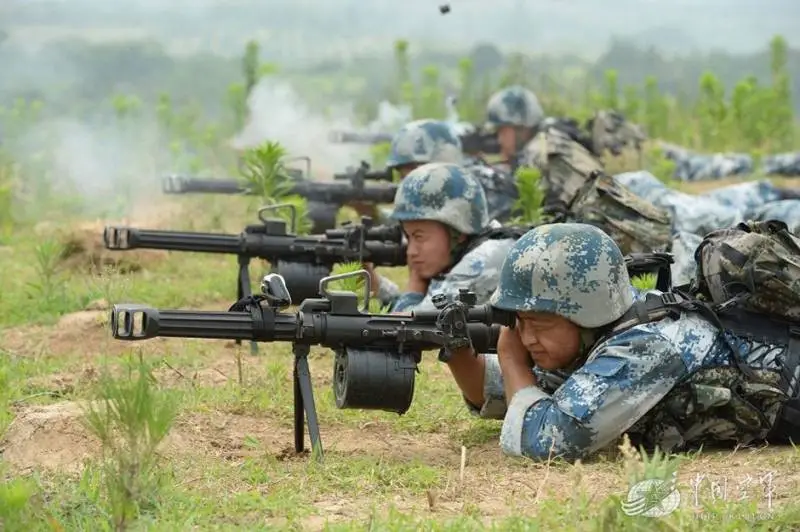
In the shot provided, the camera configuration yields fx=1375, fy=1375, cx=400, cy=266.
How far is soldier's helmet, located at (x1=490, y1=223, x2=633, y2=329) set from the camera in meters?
5.06

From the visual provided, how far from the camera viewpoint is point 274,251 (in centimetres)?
793

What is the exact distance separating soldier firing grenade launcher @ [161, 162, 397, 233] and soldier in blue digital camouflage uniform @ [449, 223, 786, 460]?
5465 mm

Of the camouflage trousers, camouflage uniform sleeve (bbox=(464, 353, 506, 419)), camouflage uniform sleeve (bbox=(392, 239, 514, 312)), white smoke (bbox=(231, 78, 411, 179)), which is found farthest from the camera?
white smoke (bbox=(231, 78, 411, 179))

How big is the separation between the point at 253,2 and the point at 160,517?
16.1 m

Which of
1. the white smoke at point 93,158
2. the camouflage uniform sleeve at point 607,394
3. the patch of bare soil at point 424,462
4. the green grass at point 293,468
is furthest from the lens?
the white smoke at point 93,158

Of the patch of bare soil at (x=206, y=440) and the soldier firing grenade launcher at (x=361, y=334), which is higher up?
the soldier firing grenade launcher at (x=361, y=334)

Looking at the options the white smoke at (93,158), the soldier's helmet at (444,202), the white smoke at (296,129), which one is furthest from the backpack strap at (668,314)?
the white smoke at (296,129)

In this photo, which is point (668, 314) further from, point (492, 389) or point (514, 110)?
point (514, 110)

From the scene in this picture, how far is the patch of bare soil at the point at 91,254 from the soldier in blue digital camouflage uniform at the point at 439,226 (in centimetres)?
351

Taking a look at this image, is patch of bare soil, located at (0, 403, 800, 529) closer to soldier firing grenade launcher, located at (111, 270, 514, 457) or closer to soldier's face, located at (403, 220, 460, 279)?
soldier firing grenade launcher, located at (111, 270, 514, 457)

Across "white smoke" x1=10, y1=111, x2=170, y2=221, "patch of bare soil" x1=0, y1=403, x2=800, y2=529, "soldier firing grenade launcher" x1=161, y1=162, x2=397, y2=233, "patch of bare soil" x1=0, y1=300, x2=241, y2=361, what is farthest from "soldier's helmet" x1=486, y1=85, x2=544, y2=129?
"patch of bare soil" x1=0, y1=403, x2=800, y2=529

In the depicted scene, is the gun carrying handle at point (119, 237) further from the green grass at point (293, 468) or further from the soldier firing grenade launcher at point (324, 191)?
the soldier firing grenade launcher at point (324, 191)

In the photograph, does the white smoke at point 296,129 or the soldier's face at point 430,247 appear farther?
the white smoke at point 296,129

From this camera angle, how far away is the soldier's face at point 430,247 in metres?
7.43
